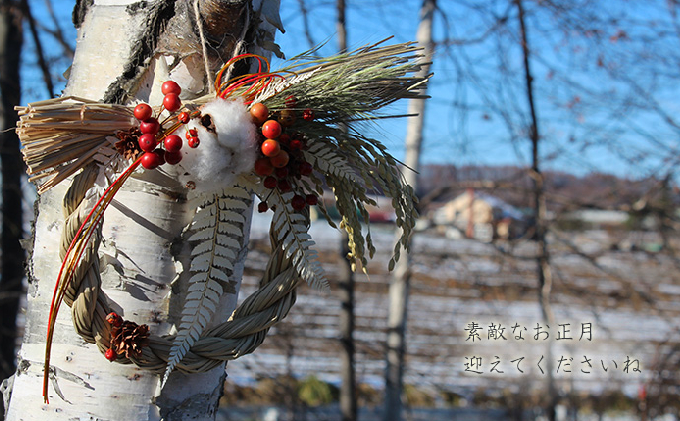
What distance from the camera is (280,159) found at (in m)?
0.91

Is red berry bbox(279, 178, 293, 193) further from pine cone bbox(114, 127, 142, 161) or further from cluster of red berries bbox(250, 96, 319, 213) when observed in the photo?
pine cone bbox(114, 127, 142, 161)

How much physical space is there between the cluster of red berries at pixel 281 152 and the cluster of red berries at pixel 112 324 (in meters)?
0.30

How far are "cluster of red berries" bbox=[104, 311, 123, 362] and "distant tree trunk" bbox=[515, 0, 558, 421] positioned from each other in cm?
306

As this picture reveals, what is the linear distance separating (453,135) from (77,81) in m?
3.04

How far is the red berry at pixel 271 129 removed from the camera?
901 mm

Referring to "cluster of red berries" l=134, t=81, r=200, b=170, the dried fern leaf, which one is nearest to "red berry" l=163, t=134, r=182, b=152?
"cluster of red berries" l=134, t=81, r=200, b=170

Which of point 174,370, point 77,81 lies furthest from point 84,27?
point 174,370

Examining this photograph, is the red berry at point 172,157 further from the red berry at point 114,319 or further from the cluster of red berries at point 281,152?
the red berry at point 114,319

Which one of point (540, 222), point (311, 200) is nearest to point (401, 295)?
point (540, 222)

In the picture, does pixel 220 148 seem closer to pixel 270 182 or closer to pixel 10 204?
pixel 270 182

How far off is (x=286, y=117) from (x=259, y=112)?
0.18 ft

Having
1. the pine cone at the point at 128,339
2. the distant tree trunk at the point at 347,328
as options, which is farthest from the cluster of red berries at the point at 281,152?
the distant tree trunk at the point at 347,328

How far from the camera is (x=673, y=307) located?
720 cm

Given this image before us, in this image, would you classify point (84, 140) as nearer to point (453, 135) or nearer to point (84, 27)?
point (84, 27)
